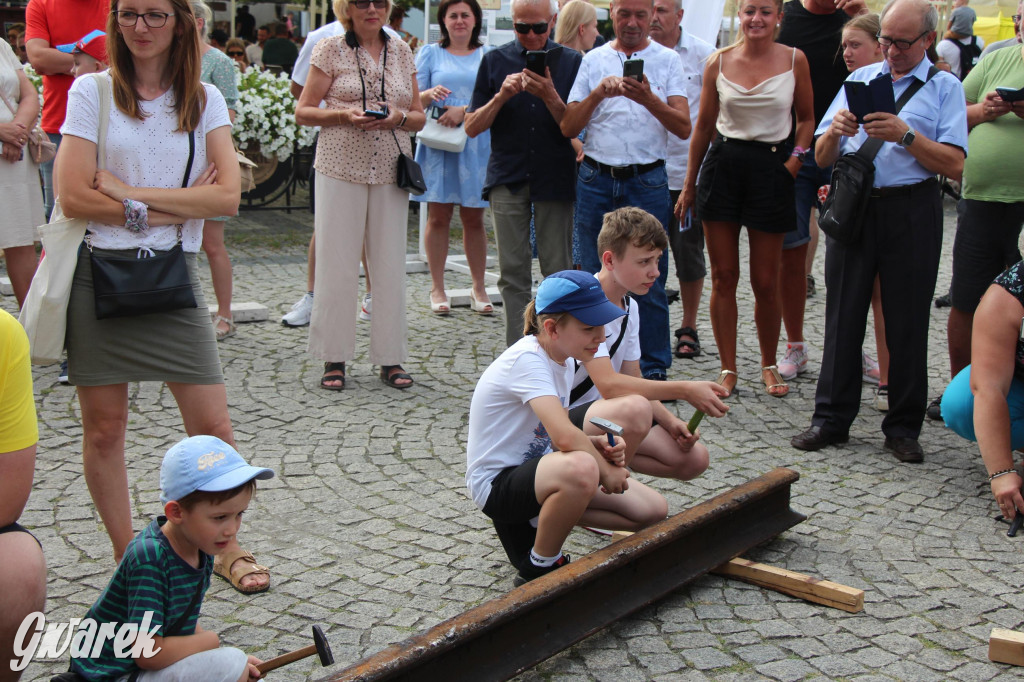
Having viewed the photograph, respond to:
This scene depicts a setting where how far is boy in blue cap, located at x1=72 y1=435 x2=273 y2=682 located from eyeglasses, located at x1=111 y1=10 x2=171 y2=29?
1.47 meters

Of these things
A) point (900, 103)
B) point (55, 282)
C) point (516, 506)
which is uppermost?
point (900, 103)

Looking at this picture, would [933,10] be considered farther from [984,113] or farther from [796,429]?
[796,429]

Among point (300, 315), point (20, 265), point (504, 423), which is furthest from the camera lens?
point (300, 315)

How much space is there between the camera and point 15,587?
2711mm

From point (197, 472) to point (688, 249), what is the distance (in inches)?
188

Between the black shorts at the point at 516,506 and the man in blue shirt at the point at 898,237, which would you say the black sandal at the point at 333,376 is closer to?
the black shorts at the point at 516,506

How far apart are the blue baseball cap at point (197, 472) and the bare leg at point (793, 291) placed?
4473 mm

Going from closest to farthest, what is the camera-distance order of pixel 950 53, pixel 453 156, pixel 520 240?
pixel 520 240, pixel 453 156, pixel 950 53

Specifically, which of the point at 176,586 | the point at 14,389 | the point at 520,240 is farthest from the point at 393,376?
the point at 176,586

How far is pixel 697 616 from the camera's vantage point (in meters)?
3.62

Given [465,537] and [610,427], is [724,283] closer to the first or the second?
[465,537]

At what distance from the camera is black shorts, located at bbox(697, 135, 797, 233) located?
5.80 metres

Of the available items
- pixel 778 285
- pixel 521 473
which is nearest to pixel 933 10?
pixel 778 285

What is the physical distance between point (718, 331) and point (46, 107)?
4.18m
